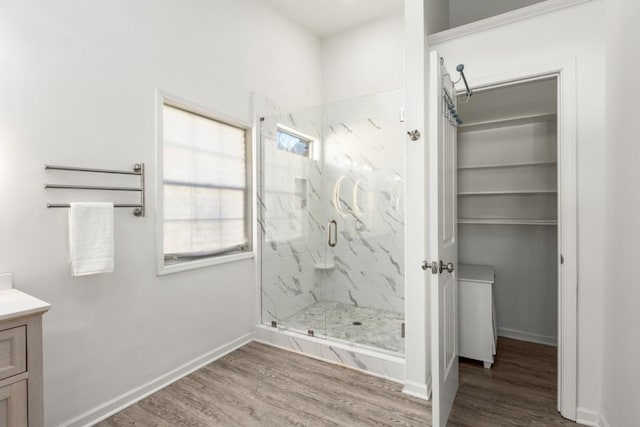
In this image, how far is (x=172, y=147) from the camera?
2.42m

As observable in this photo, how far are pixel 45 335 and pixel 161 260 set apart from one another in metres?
0.74

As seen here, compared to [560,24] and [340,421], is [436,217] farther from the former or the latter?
[560,24]

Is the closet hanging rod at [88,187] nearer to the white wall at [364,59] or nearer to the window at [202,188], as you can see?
the window at [202,188]

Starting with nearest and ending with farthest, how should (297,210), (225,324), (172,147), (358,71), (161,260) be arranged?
1. (161,260)
2. (172,147)
3. (225,324)
4. (297,210)
5. (358,71)

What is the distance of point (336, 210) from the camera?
337 centimetres

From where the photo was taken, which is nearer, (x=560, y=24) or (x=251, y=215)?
(x=560, y=24)

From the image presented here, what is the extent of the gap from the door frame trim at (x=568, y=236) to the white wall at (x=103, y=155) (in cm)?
248

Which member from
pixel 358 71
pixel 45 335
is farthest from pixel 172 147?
pixel 358 71

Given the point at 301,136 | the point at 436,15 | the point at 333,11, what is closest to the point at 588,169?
the point at 436,15

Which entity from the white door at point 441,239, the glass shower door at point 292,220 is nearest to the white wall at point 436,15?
the white door at point 441,239

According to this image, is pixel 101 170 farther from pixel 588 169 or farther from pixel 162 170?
pixel 588 169

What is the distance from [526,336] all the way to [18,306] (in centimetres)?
378

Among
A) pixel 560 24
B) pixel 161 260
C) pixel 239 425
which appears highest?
pixel 560 24

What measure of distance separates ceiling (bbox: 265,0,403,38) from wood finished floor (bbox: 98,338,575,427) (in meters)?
3.58
